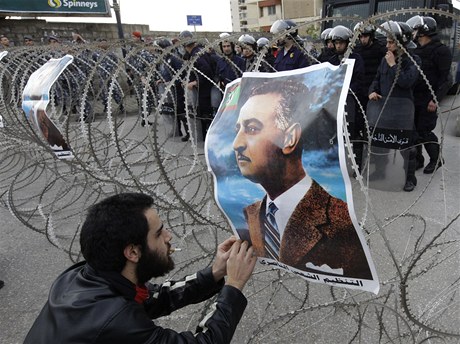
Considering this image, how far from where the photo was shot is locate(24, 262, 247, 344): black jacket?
1.13 meters

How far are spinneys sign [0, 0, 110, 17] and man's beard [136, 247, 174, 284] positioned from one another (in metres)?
16.5

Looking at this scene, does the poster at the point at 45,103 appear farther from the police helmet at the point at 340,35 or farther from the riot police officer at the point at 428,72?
the riot police officer at the point at 428,72

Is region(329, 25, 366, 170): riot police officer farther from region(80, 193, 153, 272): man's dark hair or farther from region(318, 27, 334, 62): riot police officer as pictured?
region(80, 193, 153, 272): man's dark hair

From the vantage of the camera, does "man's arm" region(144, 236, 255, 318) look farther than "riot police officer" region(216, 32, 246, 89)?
No

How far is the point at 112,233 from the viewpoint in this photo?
4.25 feet

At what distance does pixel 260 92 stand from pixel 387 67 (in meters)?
3.46

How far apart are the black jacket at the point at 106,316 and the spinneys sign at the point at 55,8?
1649 centimetres

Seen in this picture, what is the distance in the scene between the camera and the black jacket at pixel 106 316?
1134mm

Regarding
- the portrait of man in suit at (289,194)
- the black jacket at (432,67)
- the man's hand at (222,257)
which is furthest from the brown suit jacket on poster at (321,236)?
the black jacket at (432,67)

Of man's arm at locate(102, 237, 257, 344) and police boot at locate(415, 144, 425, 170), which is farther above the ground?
man's arm at locate(102, 237, 257, 344)

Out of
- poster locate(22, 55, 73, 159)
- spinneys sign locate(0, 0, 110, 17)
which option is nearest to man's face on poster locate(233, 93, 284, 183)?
poster locate(22, 55, 73, 159)

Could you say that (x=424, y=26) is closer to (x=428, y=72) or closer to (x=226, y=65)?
(x=428, y=72)

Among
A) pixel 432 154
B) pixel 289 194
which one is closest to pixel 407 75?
pixel 432 154

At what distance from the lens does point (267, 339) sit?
2.35 meters
